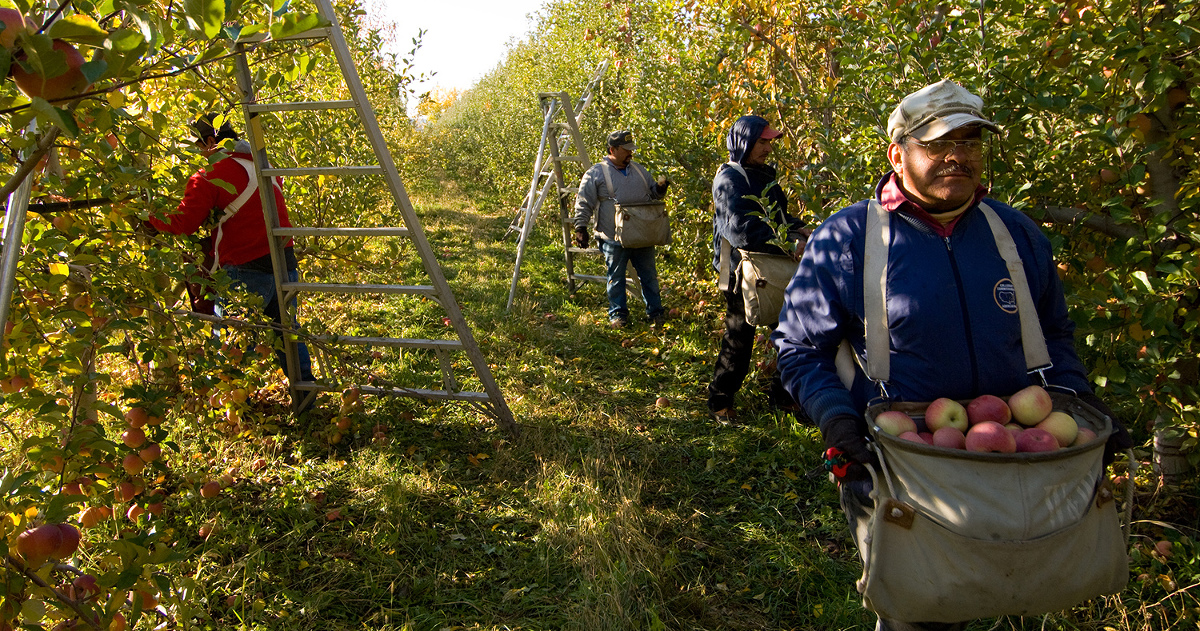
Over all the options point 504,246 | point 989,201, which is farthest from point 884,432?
point 504,246

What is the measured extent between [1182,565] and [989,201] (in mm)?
1600

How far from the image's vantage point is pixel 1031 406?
5.53ft

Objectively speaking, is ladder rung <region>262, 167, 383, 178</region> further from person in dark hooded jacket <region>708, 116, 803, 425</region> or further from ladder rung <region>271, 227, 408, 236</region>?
person in dark hooded jacket <region>708, 116, 803, 425</region>

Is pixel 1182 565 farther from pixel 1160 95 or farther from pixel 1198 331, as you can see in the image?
pixel 1160 95

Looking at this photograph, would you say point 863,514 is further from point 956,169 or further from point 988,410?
point 956,169

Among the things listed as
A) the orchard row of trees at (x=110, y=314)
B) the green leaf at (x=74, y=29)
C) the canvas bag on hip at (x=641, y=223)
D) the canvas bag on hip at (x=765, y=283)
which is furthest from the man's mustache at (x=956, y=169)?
the canvas bag on hip at (x=641, y=223)

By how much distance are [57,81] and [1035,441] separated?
1846 mm

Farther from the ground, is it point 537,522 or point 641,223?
point 641,223

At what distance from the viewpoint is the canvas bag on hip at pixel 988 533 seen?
1.51m

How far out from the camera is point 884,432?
1.60 m

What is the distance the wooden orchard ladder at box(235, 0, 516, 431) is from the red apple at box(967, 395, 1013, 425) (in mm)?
2255

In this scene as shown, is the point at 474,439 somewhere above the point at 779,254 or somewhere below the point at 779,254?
below

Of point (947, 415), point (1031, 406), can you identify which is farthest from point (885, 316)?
point (1031, 406)

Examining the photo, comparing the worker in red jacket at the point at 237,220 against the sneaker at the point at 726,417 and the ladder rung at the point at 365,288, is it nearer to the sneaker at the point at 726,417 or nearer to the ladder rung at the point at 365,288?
the ladder rung at the point at 365,288
